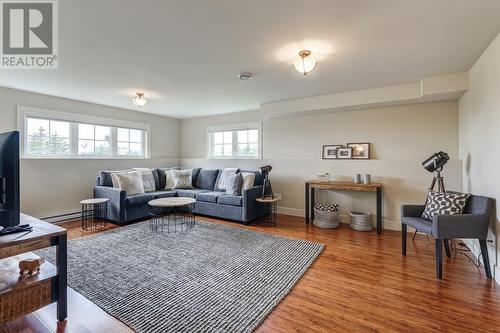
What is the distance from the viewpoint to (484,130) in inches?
97.9

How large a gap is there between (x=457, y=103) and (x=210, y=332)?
4407mm

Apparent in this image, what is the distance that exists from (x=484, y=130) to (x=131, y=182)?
16.9 ft

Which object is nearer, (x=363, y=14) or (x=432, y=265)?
(x=363, y=14)

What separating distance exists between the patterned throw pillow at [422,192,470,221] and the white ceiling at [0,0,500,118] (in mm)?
1566

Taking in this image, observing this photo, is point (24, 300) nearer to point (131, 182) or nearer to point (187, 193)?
point (131, 182)

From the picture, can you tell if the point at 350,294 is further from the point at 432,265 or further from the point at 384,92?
the point at 384,92

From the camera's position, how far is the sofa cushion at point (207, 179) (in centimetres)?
517

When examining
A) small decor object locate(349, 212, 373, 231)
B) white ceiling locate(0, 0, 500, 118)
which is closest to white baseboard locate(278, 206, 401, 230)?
small decor object locate(349, 212, 373, 231)

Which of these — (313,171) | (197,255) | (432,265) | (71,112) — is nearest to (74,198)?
(71,112)

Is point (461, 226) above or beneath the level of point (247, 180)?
beneath

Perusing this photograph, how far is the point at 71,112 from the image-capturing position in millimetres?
4406

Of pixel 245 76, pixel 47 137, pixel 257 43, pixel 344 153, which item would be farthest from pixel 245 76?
pixel 47 137

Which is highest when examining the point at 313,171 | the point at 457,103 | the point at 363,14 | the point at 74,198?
the point at 363,14

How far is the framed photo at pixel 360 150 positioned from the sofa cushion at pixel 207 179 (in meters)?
2.85
